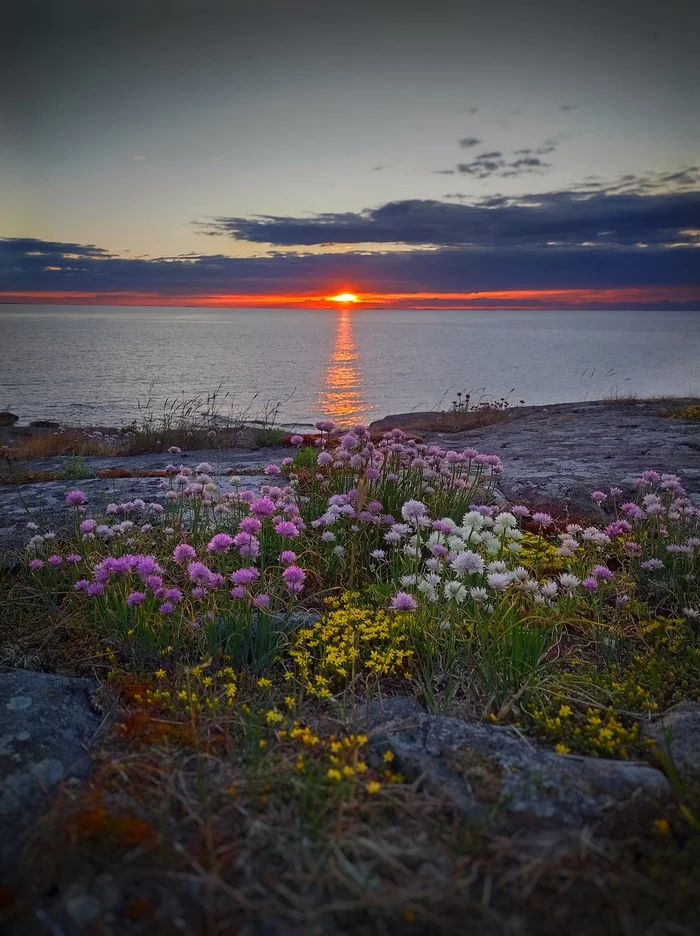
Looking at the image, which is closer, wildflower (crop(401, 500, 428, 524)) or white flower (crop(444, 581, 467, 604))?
white flower (crop(444, 581, 467, 604))

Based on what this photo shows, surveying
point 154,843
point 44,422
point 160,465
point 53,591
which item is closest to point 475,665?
point 154,843

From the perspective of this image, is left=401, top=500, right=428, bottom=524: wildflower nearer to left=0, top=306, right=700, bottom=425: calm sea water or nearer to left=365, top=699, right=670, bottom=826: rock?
left=365, top=699, right=670, bottom=826: rock

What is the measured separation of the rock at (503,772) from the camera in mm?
2086

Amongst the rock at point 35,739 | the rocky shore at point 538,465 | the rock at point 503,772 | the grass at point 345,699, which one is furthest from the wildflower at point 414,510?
the rocky shore at point 538,465

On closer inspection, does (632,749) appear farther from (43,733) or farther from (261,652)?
(43,733)

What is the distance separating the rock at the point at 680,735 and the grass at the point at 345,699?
11 cm

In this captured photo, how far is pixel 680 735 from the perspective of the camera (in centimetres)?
259

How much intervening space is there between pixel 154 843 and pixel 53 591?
2664 mm

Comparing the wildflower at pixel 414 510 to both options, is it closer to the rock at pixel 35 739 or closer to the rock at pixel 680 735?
the rock at pixel 680 735

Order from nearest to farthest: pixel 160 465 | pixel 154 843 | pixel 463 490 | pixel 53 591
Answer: pixel 154 843
pixel 53 591
pixel 463 490
pixel 160 465

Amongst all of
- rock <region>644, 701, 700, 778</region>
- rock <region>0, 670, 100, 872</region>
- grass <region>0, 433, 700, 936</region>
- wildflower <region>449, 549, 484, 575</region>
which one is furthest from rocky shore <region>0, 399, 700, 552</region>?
rock <region>644, 701, 700, 778</region>

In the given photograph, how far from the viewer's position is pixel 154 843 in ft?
5.98

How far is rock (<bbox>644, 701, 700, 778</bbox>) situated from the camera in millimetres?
2350

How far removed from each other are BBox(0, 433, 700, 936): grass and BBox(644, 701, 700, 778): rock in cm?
11
